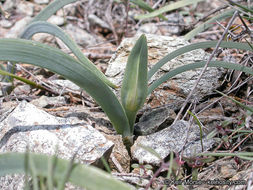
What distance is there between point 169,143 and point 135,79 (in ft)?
0.89

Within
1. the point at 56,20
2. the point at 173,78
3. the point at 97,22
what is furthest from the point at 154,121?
the point at 56,20

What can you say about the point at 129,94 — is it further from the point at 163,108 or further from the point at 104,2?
the point at 104,2

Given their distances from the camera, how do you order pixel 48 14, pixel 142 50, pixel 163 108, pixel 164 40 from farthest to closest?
pixel 164 40, pixel 48 14, pixel 163 108, pixel 142 50

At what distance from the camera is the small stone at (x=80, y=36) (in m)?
2.29

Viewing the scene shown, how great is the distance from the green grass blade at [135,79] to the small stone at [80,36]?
1.24 m

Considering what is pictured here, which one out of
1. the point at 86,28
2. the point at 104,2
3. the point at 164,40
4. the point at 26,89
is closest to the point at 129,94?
the point at 164,40

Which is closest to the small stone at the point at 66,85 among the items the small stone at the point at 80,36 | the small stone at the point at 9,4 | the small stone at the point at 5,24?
the small stone at the point at 80,36

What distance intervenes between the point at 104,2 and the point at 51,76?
1113mm

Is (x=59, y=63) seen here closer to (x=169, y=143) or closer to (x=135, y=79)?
(x=135, y=79)

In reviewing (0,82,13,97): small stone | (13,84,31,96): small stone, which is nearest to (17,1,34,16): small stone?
(13,84,31,96): small stone

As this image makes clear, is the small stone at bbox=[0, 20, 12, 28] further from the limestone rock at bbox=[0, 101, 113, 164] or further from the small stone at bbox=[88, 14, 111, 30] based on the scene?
the limestone rock at bbox=[0, 101, 113, 164]

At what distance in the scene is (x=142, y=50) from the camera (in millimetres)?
1039

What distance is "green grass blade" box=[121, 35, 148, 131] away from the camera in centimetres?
104

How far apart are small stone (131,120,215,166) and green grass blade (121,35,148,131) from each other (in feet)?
0.43
